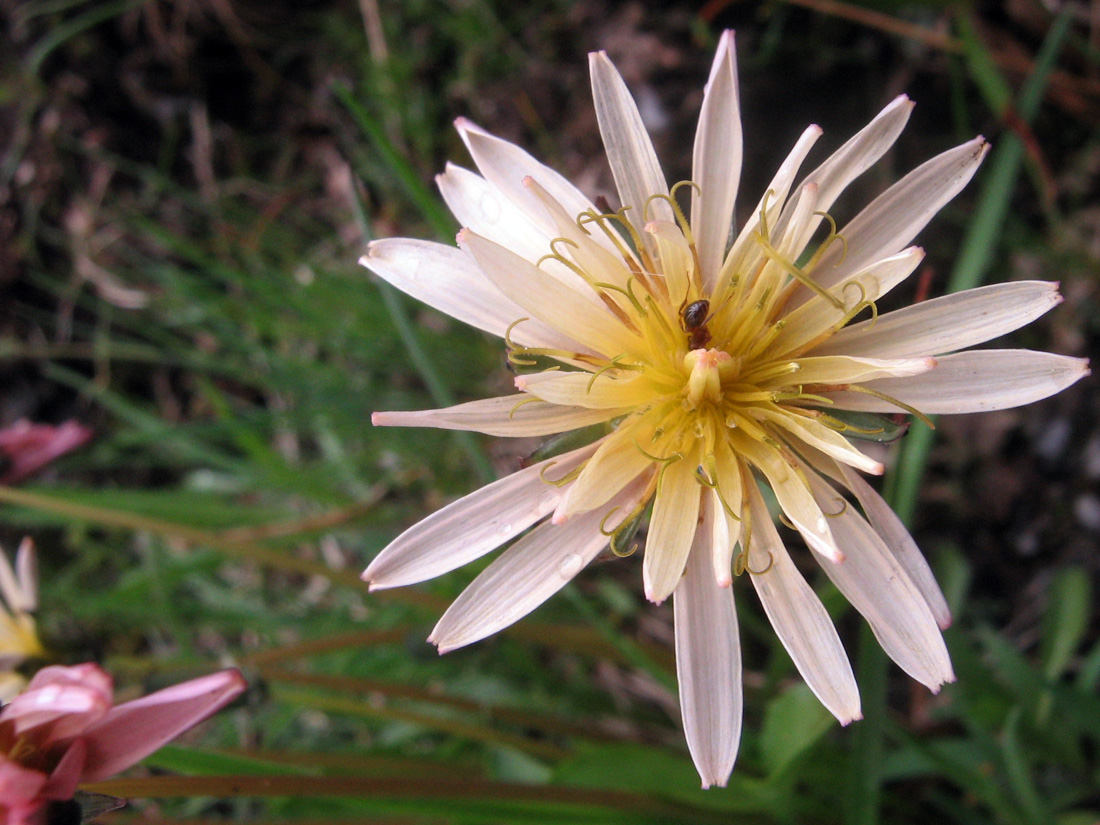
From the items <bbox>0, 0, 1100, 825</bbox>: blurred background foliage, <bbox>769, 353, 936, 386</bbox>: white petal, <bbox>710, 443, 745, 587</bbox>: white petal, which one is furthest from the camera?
<bbox>0, 0, 1100, 825</bbox>: blurred background foliage

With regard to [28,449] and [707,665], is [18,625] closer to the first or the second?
[28,449]

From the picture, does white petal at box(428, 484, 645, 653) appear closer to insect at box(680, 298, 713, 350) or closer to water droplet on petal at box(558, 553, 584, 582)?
water droplet on petal at box(558, 553, 584, 582)

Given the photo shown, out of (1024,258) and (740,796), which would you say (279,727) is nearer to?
(740,796)

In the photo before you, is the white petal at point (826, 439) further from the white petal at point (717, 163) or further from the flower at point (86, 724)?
the flower at point (86, 724)

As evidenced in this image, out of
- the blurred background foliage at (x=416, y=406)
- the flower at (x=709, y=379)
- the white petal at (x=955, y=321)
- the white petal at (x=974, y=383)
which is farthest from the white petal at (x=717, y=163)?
the blurred background foliage at (x=416, y=406)

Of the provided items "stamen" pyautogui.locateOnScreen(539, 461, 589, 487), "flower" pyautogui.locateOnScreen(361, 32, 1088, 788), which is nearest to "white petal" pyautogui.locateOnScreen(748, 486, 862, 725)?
"flower" pyautogui.locateOnScreen(361, 32, 1088, 788)

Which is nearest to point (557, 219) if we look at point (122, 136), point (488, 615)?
point (488, 615)

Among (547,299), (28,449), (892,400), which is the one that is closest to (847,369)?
(892,400)
